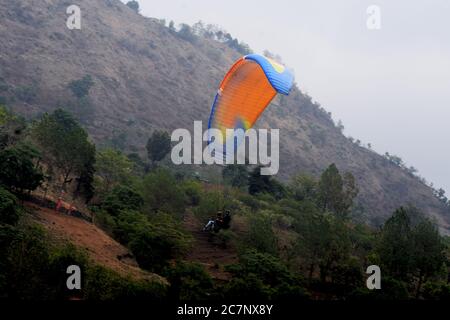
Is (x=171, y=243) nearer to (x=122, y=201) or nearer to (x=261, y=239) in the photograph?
(x=261, y=239)

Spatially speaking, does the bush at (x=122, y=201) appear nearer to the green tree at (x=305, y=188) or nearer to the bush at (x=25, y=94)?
the green tree at (x=305, y=188)

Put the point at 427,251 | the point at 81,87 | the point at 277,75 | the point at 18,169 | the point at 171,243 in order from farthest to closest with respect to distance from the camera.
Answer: the point at 81,87
the point at 427,251
the point at 171,243
the point at 18,169
the point at 277,75

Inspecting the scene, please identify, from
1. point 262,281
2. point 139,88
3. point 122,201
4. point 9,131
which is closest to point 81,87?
point 139,88

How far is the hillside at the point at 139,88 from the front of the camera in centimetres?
9225

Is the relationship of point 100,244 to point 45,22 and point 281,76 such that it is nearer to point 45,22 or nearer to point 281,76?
point 281,76

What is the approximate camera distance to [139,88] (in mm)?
110438

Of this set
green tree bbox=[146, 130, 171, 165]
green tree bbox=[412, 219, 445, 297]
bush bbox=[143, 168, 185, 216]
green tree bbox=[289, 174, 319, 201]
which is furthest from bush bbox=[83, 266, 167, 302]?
green tree bbox=[146, 130, 171, 165]

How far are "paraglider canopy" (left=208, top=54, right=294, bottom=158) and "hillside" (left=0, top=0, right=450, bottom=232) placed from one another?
56.0 m

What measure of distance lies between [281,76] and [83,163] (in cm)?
1455

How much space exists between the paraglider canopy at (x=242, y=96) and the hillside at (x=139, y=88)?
184 feet

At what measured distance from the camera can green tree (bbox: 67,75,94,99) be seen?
93375mm

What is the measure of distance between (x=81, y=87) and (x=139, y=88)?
17835mm

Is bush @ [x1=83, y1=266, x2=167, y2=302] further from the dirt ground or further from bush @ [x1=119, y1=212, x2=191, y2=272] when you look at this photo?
bush @ [x1=119, y1=212, x2=191, y2=272]
